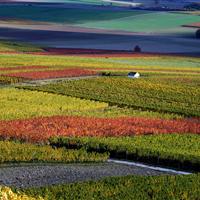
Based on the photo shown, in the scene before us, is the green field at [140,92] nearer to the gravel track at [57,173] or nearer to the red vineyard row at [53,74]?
the red vineyard row at [53,74]

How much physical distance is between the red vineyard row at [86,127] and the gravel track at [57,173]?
340 centimetres

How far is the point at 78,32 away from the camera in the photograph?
102 meters

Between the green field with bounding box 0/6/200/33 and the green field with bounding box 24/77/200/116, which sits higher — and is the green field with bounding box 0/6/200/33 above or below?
below

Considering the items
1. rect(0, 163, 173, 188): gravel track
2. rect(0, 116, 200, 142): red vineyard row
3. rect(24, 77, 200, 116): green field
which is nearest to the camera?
rect(0, 163, 173, 188): gravel track

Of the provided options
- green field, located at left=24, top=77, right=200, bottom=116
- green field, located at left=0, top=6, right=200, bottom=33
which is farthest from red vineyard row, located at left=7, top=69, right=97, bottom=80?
green field, located at left=0, top=6, right=200, bottom=33

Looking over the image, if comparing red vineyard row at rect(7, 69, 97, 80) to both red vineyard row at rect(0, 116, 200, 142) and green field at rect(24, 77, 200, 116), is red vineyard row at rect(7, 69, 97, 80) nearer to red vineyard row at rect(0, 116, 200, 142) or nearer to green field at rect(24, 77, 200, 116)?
green field at rect(24, 77, 200, 116)

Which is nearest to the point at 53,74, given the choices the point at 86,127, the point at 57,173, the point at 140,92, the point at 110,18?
the point at 140,92

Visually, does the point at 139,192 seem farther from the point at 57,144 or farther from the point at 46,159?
the point at 57,144

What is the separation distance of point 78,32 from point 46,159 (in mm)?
81657

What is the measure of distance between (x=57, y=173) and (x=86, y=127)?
675cm

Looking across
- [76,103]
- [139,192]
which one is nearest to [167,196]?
[139,192]

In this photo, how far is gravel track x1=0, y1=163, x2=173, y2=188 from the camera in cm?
1848

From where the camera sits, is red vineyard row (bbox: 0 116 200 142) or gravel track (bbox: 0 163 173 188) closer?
gravel track (bbox: 0 163 173 188)

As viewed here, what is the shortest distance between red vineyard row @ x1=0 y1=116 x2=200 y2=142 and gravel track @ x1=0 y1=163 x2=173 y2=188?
134 inches
